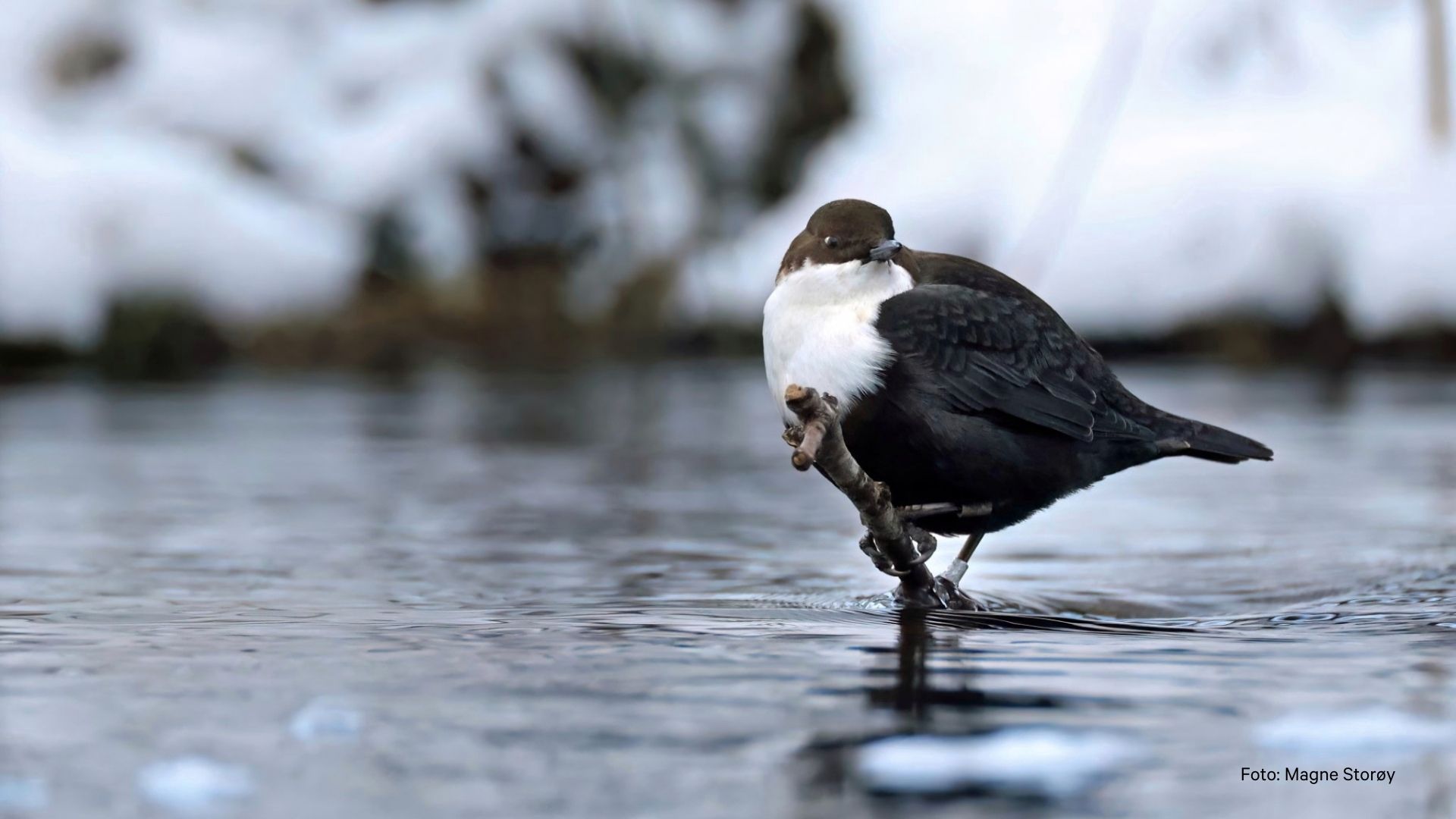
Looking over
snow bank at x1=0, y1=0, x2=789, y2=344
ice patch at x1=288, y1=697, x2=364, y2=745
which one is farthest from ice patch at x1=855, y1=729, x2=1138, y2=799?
snow bank at x1=0, y1=0, x2=789, y2=344

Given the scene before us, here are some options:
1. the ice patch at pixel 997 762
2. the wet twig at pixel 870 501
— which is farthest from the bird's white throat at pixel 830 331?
the ice patch at pixel 997 762

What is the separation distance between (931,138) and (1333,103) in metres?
2.36

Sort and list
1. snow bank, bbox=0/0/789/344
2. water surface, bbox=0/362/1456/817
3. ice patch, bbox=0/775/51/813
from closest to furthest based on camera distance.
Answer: ice patch, bbox=0/775/51/813 < water surface, bbox=0/362/1456/817 < snow bank, bbox=0/0/789/344

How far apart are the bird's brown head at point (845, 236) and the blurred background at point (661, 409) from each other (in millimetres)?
719

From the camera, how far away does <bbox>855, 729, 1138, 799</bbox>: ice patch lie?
2.24 metres

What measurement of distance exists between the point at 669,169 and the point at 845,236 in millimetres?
10454

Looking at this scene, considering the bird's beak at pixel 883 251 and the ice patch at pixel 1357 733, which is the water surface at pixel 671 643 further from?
the bird's beak at pixel 883 251

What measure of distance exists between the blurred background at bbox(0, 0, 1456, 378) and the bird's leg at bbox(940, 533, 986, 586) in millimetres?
5681

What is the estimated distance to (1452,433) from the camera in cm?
805

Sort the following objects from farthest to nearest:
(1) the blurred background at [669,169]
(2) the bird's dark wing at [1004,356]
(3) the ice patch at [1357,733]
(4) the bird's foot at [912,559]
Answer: (1) the blurred background at [669,169]
(4) the bird's foot at [912,559]
(2) the bird's dark wing at [1004,356]
(3) the ice patch at [1357,733]

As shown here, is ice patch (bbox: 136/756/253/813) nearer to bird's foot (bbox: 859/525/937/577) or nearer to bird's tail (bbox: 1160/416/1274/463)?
bird's foot (bbox: 859/525/937/577)

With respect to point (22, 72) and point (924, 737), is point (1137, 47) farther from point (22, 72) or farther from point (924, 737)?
point (924, 737)

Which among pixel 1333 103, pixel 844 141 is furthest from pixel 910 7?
pixel 1333 103

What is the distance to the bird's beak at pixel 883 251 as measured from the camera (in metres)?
3.50
